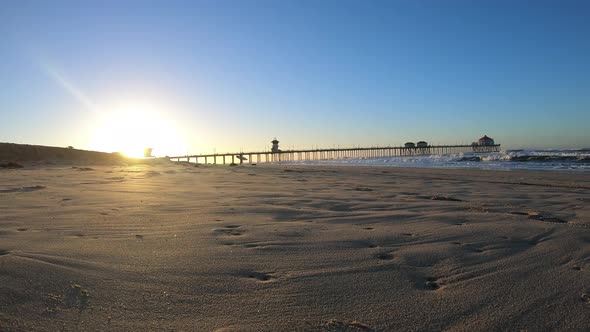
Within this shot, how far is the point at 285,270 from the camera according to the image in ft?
8.39

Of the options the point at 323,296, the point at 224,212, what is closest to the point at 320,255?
the point at 323,296

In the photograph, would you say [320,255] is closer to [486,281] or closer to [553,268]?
[486,281]

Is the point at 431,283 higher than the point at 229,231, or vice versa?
the point at 229,231

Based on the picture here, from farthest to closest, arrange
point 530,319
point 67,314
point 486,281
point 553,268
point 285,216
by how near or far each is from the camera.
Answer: point 285,216 < point 553,268 < point 486,281 < point 530,319 < point 67,314

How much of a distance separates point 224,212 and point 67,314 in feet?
9.23

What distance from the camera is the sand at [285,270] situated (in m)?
1.88

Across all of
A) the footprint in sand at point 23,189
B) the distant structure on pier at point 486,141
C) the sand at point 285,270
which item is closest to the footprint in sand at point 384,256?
the sand at point 285,270

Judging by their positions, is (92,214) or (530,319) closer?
(530,319)

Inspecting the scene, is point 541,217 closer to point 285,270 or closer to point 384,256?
point 384,256

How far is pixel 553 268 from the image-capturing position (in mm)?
2715

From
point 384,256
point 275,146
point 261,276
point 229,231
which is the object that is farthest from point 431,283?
point 275,146

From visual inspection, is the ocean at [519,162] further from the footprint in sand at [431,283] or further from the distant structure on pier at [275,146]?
the distant structure on pier at [275,146]

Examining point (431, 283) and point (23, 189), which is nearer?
point (431, 283)

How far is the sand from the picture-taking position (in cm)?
188
